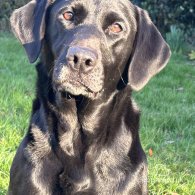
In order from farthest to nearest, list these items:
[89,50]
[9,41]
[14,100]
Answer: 1. [9,41]
2. [14,100]
3. [89,50]

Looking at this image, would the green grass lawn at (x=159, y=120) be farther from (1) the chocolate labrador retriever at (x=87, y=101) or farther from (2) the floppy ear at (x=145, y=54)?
(2) the floppy ear at (x=145, y=54)

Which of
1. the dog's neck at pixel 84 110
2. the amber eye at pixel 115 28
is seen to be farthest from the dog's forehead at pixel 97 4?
the dog's neck at pixel 84 110

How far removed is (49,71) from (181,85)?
14.6 feet

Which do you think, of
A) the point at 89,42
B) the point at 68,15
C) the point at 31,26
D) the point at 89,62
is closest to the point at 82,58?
the point at 89,62

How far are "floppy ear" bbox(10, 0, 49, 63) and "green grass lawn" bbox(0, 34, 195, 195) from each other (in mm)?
1337

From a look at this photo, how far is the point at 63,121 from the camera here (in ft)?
11.3

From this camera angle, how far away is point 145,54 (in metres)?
3.56

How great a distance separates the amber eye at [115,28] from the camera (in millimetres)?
3442

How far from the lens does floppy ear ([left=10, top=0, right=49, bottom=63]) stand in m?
3.47

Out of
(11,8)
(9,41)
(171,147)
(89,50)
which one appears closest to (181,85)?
(171,147)

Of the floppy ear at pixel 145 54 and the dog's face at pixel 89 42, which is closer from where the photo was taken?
the dog's face at pixel 89 42

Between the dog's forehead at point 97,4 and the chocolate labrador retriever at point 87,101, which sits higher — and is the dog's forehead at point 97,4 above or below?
above

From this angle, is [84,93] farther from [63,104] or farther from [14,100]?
[14,100]

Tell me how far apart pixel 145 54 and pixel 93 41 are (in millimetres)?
490
